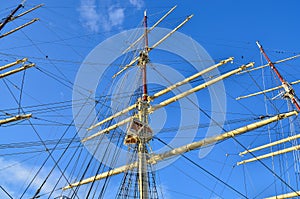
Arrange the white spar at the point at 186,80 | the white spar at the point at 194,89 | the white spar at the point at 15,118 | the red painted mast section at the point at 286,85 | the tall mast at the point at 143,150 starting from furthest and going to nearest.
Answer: the white spar at the point at 186,80, the white spar at the point at 194,89, the red painted mast section at the point at 286,85, the white spar at the point at 15,118, the tall mast at the point at 143,150

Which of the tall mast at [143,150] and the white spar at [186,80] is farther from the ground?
the white spar at [186,80]

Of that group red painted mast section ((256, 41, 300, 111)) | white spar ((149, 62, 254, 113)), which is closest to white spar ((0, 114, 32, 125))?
white spar ((149, 62, 254, 113))

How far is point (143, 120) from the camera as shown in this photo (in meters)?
14.9

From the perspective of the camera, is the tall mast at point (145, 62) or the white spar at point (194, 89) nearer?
the tall mast at point (145, 62)

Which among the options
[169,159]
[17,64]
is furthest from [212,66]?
[17,64]

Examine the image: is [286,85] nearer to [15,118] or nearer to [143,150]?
[143,150]

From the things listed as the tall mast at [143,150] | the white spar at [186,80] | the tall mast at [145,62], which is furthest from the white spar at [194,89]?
the tall mast at [143,150]

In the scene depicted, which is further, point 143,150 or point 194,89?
point 194,89

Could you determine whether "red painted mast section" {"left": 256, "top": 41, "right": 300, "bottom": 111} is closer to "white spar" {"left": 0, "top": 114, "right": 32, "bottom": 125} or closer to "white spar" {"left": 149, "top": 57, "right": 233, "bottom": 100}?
"white spar" {"left": 149, "top": 57, "right": 233, "bottom": 100}

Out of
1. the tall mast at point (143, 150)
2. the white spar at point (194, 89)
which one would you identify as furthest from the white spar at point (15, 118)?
the white spar at point (194, 89)

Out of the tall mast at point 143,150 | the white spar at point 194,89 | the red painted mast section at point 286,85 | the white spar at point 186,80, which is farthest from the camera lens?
the white spar at point 186,80

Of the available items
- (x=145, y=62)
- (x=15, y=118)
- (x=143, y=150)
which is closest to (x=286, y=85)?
(x=145, y=62)

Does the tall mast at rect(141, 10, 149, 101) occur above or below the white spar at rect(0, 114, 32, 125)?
above

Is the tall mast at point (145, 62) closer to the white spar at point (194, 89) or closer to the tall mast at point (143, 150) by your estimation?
the tall mast at point (143, 150)
